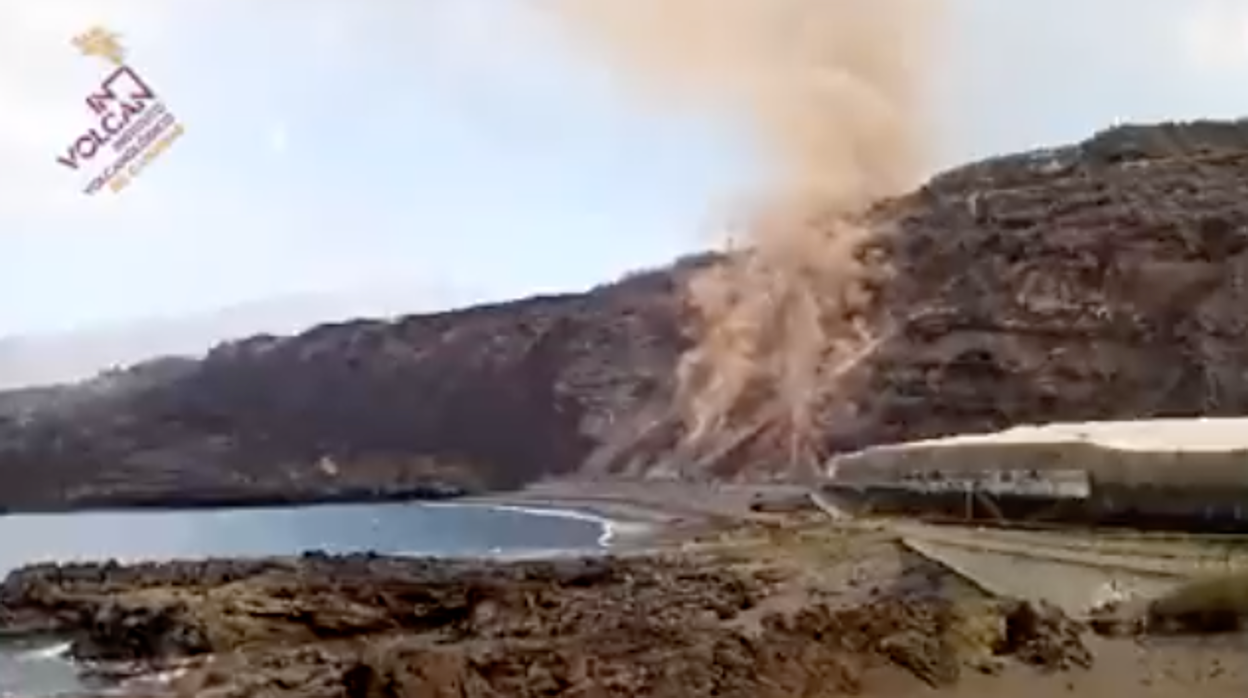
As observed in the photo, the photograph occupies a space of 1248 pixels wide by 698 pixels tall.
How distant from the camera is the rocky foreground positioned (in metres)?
5.11

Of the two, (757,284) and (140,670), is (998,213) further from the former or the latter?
(140,670)

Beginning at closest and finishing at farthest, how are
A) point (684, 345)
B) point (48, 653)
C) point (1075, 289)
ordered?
point (48, 653)
point (684, 345)
point (1075, 289)

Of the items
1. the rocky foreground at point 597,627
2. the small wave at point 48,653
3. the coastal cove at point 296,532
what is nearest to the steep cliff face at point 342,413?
the coastal cove at point 296,532

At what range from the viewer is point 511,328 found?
8.20 meters

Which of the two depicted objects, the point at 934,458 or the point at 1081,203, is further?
the point at 1081,203

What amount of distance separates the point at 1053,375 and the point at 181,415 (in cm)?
727

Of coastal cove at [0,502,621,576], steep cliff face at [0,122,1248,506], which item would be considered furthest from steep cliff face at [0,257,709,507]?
coastal cove at [0,502,621,576]

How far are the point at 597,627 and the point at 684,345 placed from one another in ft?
17.9

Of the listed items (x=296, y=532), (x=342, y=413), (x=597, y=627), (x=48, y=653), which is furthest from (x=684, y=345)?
(x=48, y=653)

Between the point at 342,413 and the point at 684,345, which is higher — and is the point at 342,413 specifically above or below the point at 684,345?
below

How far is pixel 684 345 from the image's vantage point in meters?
11.2

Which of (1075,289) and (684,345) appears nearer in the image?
(684,345)

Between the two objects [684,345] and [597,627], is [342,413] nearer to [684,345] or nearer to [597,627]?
[597,627]

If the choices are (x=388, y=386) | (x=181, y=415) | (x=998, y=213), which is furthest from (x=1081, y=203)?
(x=181, y=415)
